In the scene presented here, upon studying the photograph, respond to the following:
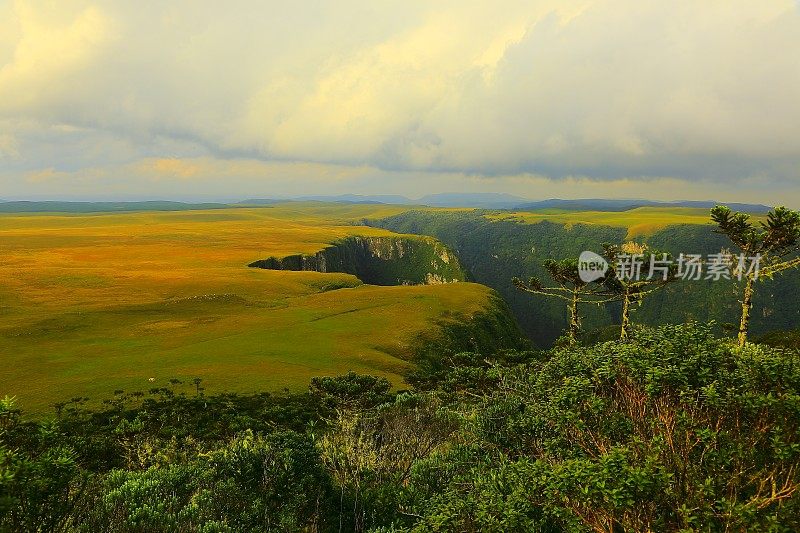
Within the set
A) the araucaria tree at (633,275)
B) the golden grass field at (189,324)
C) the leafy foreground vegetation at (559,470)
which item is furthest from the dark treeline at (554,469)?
the golden grass field at (189,324)

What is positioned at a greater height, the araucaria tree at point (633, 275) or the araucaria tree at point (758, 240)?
the araucaria tree at point (758, 240)

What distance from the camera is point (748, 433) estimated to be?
12844 millimetres

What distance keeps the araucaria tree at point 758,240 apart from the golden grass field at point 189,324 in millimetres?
44610

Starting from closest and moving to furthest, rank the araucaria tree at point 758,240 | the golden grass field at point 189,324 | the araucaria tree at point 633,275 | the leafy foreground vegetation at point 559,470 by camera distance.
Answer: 1. the leafy foreground vegetation at point 559,470
2. the araucaria tree at point 758,240
3. the araucaria tree at point 633,275
4. the golden grass field at point 189,324

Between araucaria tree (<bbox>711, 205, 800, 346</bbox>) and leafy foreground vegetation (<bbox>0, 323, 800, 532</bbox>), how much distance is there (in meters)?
29.2

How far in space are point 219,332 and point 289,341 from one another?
14279 millimetres

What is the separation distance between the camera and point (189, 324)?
89.1 metres

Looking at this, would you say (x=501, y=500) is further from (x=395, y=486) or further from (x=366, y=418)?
(x=366, y=418)

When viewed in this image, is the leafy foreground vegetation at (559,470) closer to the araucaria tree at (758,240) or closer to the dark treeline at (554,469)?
the dark treeline at (554,469)

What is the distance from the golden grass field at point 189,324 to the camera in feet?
200

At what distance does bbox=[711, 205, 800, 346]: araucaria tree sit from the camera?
128ft

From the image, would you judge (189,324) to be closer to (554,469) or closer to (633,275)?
(633,275)

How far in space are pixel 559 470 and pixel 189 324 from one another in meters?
89.0

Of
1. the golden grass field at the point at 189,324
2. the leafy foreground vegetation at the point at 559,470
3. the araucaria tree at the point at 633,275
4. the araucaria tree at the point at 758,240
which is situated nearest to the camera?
the leafy foreground vegetation at the point at 559,470
